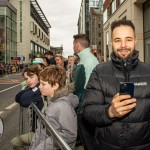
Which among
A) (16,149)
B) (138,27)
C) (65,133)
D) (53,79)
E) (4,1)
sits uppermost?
(4,1)

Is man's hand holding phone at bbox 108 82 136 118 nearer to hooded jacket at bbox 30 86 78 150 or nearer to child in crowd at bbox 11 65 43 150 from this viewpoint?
hooded jacket at bbox 30 86 78 150

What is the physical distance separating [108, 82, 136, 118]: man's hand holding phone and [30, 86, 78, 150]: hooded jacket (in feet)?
2.91

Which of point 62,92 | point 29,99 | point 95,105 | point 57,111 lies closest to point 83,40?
point 29,99

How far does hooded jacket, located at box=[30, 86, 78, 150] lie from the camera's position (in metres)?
2.71

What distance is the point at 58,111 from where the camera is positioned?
277 cm

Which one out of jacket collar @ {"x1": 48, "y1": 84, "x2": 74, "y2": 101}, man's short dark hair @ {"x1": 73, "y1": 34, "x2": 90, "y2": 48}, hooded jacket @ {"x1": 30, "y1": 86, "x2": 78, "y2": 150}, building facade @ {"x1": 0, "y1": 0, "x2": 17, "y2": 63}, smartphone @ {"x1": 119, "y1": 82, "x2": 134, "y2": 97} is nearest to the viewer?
smartphone @ {"x1": 119, "y1": 82, "x2": 134, "y2": 97}

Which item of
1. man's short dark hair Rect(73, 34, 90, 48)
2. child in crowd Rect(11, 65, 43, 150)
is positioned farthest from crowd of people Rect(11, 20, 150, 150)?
man's short dark hair Rect(73, 34, 90, 48)

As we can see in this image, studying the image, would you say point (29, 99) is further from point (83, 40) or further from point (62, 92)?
point (83, 40)

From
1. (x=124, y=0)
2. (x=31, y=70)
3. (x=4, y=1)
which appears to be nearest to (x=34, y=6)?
(x=4, y=1)

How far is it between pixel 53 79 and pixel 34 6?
7797cm

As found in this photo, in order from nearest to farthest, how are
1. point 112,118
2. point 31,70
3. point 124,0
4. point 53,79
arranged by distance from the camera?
point 112,118, point 53,79, point 31,70, point 124,0

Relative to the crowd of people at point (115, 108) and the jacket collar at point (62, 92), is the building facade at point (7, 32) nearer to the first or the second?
the jacket collar at point (62, 92)

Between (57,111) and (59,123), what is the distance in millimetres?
114

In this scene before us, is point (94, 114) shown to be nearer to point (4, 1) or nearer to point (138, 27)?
point (138, 27)
